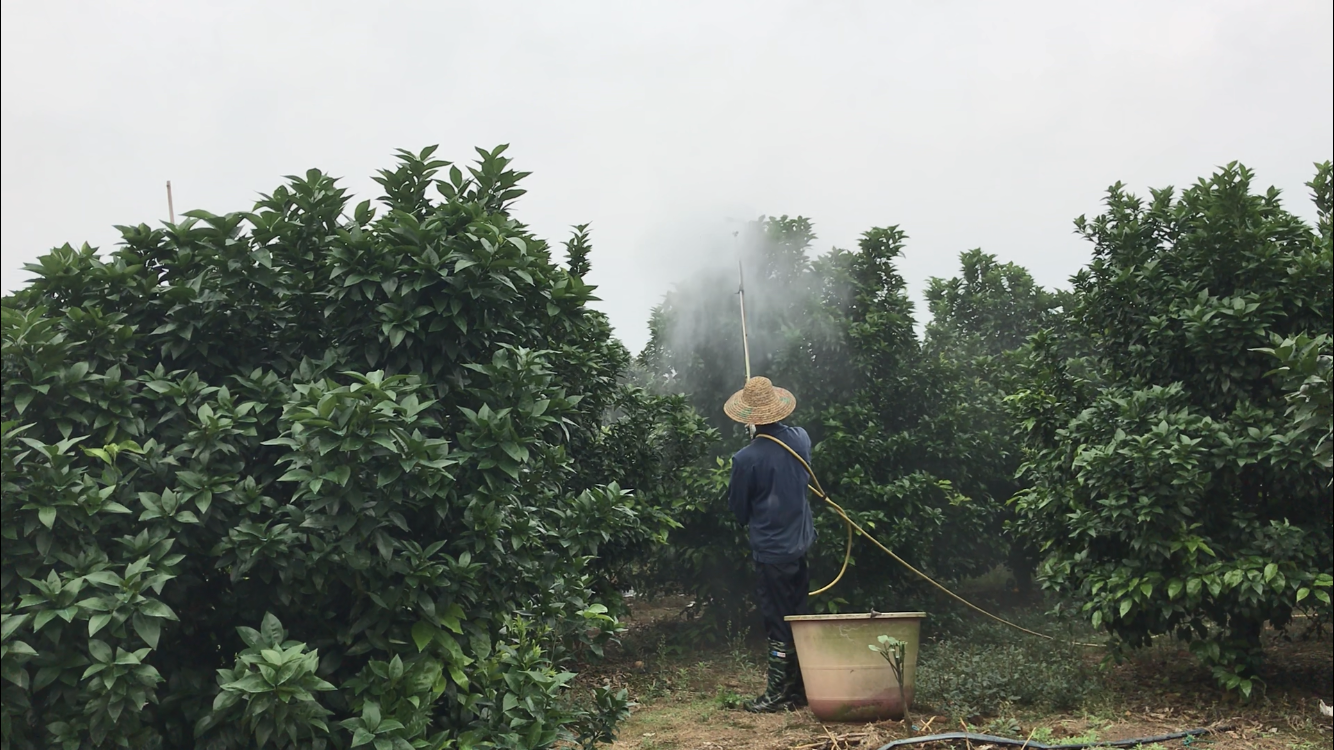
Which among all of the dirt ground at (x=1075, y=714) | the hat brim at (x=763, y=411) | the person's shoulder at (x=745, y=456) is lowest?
the dirt ground at (x=1075, y=714)

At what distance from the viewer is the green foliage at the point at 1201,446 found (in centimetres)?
614

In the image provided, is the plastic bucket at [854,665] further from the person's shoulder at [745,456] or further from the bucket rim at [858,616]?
the person's shoulder at [745,456]

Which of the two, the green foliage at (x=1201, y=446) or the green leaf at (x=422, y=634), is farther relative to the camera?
the green foliage at (x=1201, y=446)

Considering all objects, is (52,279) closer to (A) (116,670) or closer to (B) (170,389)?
(B) (170,389)

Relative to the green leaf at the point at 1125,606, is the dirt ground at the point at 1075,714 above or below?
below

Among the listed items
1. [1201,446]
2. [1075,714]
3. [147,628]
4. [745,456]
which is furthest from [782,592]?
[147,628]

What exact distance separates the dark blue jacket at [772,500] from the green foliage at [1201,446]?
5.08ft

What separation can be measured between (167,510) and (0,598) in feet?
1.64

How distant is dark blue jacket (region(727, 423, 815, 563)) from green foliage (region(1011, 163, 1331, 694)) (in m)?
1.55

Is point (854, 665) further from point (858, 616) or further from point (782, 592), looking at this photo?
point (782, 592)

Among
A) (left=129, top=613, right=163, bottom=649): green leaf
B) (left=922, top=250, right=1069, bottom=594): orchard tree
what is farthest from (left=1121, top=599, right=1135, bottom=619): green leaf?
(left=129, top=613, right=163, bottom=649): green leaf

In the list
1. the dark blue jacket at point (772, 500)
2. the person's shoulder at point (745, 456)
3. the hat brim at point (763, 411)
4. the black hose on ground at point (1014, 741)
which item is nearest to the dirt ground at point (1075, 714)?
the black hose on ground at point (1014, 741)

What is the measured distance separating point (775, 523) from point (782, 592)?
1.45ft

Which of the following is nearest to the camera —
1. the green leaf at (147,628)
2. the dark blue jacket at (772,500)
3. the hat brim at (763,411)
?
the green leaf at (147,628)
